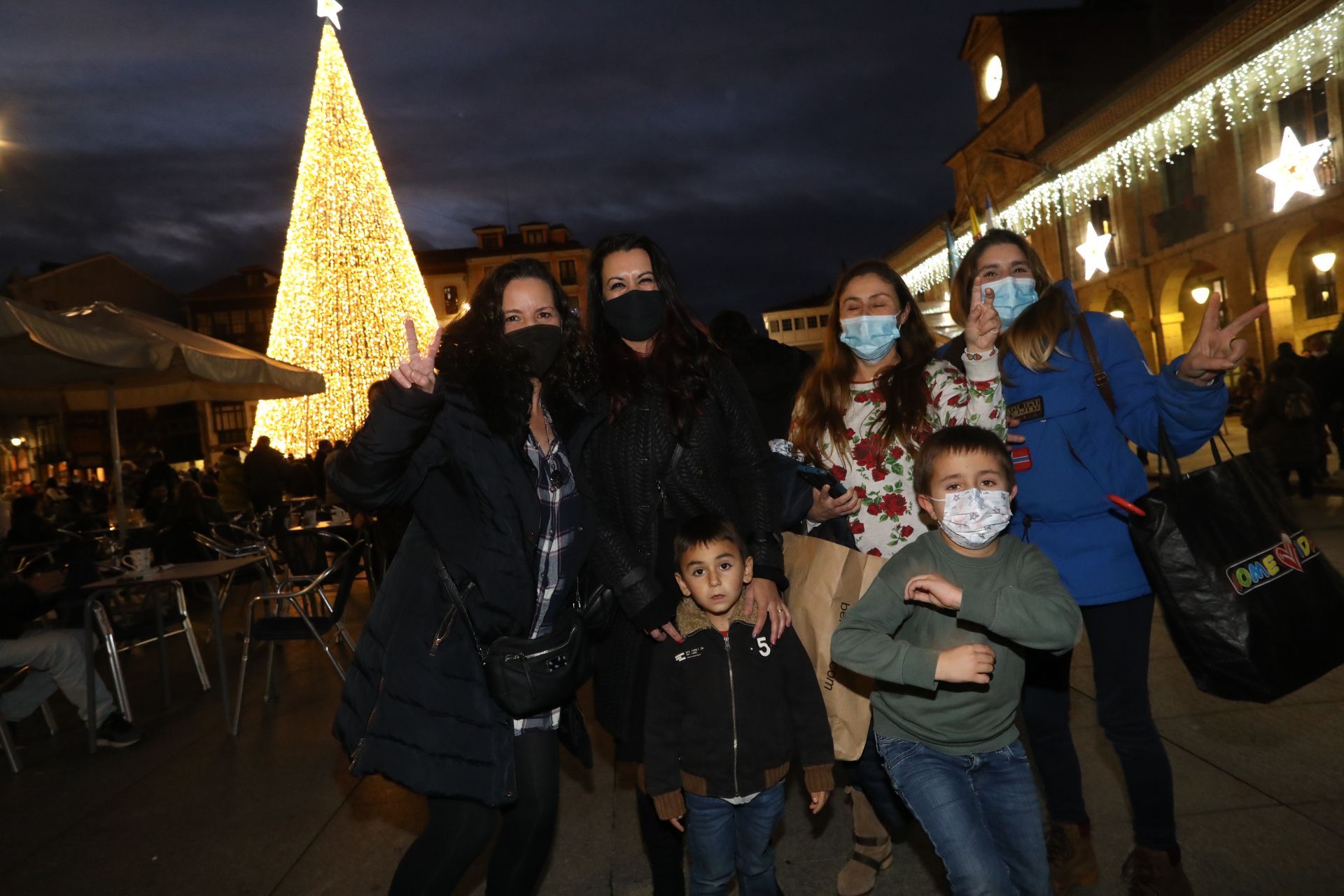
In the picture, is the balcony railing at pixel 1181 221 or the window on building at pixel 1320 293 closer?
the window on building at pixel 1320 293

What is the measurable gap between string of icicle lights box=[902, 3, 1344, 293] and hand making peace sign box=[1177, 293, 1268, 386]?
1564 centimetres

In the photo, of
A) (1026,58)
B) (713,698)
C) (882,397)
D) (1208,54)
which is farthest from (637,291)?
(1026,58)

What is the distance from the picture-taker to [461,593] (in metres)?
2.32

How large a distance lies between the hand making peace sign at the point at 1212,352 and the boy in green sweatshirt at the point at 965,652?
0.61 meters

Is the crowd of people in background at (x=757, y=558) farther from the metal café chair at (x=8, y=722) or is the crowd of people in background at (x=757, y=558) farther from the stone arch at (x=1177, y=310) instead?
the stone arch at (x=1177, y=310)

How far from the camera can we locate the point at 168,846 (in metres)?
3.95

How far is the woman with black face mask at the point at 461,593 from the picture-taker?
2.25 metres

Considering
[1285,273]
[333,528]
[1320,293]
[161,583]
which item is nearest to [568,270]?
[1285,273]

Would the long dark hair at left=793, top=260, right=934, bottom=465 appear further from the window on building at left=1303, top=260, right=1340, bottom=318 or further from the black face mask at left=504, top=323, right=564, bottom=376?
the window on building at left=1303, top=260, right=1340, bottom=318

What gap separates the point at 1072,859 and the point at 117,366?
26.2ft

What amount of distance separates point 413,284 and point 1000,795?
743 inches

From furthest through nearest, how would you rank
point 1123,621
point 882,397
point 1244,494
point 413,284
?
point 413,284, point 882,397, point 1123,621, point 1244,494

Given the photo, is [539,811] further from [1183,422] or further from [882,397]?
[1183,422]

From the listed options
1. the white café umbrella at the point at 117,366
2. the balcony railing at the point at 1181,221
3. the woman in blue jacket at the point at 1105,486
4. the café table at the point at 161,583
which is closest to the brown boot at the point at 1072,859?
the woman in blue jacket at the point at 1105,486
